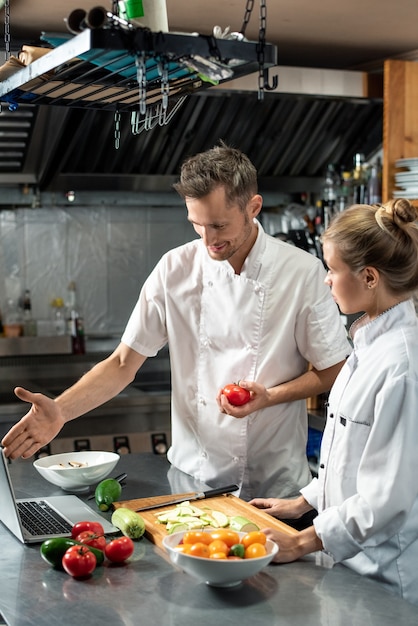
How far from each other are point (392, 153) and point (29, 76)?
2.76 metres

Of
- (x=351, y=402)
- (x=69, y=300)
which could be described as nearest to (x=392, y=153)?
(x=69, y=300)

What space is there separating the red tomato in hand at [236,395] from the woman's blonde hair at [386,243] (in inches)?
25.4

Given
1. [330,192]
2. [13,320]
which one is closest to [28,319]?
[13,320]

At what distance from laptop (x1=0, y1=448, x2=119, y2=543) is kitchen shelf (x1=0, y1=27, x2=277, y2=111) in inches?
35.5

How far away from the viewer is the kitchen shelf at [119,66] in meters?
1.68

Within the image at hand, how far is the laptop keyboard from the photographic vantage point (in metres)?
2.18

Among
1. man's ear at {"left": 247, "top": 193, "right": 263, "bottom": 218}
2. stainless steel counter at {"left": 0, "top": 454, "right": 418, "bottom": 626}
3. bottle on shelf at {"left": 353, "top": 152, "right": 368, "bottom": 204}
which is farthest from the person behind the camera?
bottle on shelf at {"left": 353, "top": 152, "right": 368, "bottom": 204}

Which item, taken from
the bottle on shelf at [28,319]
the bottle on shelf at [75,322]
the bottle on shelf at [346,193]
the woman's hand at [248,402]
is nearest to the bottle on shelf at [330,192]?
the bottle on shelf at [346,193]

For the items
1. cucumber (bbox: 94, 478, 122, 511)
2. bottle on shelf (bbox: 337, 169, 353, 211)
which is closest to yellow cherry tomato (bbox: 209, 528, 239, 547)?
cucumber (bbox: 94, 478, 122, 511)

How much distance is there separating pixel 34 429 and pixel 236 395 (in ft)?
1.95

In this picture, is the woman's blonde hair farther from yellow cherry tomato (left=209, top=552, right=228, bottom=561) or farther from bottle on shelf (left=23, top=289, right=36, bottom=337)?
bottle on shelf (left=23, top=289, right=36, bottom=337)

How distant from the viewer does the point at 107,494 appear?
2.36 m

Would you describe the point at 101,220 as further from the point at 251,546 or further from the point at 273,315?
the point at 251,546

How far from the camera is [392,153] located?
4.38 m
